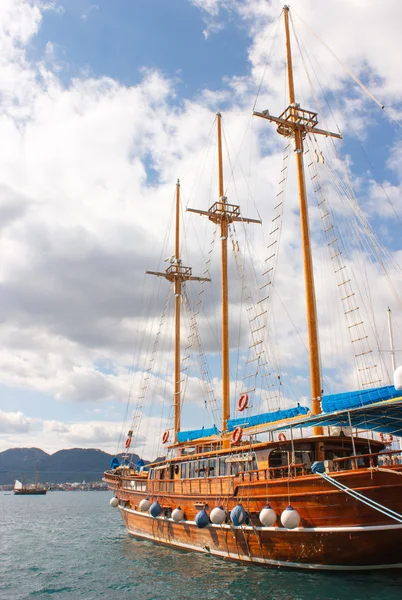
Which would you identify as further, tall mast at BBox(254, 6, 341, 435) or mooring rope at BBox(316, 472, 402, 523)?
tall mast at BBox(254, 6, 341, 435)

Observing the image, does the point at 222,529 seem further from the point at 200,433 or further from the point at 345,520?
the point at 200,433

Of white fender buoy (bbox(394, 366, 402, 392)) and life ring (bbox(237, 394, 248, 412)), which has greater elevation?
life ring (bbox(237, 394, 248, 412))

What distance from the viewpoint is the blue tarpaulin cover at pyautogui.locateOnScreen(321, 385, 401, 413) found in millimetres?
19625

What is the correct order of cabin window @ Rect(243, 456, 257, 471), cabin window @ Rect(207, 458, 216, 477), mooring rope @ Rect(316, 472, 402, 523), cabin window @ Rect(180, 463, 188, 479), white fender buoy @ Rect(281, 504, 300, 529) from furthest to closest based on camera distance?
cabin window @ Rect(180, 463, 188, 479) → cabin window @ Rect(207, 458, 216, 477) → cabin window @ Rect(243, 456, 257, 471) → white fender buoy @ Rect(281, 504, 300, 529) → mooring rope @ Rect(316, 472, 402, 523)

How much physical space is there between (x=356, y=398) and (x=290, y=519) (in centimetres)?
560

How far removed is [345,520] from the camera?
1831cm

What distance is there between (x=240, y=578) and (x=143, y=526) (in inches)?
615

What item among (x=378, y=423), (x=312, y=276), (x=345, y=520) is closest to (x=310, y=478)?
(x=345, y=520)

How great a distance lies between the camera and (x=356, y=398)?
20500 millimetres

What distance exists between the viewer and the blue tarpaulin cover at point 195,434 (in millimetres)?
37431

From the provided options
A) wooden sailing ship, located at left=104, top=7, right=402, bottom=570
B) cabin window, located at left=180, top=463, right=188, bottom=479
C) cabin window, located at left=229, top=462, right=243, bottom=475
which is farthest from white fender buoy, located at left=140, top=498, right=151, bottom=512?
cabin window, located at left=229, top=462, right=243, bottom=475

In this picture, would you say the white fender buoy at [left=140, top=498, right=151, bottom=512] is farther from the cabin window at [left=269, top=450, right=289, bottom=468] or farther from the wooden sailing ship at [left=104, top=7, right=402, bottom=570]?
the cabin window at [left=269, top=450, right=289, bottom=468]

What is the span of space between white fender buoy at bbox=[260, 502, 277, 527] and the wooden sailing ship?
0.04m

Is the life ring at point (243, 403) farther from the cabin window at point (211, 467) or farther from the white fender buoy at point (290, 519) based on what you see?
the white fender buoy at point (290, 519)
